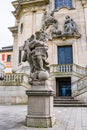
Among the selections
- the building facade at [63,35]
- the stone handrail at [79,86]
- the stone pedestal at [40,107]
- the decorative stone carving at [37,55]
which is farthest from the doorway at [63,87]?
the stone pedestal at [40,107]

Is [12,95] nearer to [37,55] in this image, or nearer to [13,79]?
[13,79]

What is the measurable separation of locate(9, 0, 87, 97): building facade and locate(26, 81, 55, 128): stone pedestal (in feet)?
29.2

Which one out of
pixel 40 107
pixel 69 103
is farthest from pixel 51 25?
pixel 40 107

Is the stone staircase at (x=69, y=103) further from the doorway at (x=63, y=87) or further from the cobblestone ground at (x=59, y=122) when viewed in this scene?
the cobblestone ground at (x=59, y=122)

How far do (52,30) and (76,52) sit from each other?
362 cm

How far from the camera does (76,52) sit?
16875mm

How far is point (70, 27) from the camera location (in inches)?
672

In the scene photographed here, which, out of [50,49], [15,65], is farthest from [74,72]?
[15,65]

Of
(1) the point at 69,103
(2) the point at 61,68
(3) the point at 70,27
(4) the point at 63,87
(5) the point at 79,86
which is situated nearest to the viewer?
(1) the point at 69,103

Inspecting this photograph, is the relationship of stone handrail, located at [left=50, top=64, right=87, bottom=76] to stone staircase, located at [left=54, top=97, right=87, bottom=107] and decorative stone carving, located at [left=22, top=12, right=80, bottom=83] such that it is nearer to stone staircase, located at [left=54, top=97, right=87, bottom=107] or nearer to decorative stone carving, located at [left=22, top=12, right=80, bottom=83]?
stone staircase, located at [left=54, top=97, right=87, bottom=107]

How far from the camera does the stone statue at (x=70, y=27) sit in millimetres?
17062

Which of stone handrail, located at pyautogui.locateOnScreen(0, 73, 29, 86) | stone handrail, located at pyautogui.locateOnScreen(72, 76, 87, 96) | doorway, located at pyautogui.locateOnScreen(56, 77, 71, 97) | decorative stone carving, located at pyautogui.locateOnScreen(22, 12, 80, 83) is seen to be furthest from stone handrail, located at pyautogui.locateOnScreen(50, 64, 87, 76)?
decorative stone carving, located at pyautogui.locateOnScreen(22, 12, 80, 83)

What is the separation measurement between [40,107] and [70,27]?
1315 centimetres

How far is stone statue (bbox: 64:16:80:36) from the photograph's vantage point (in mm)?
17062
